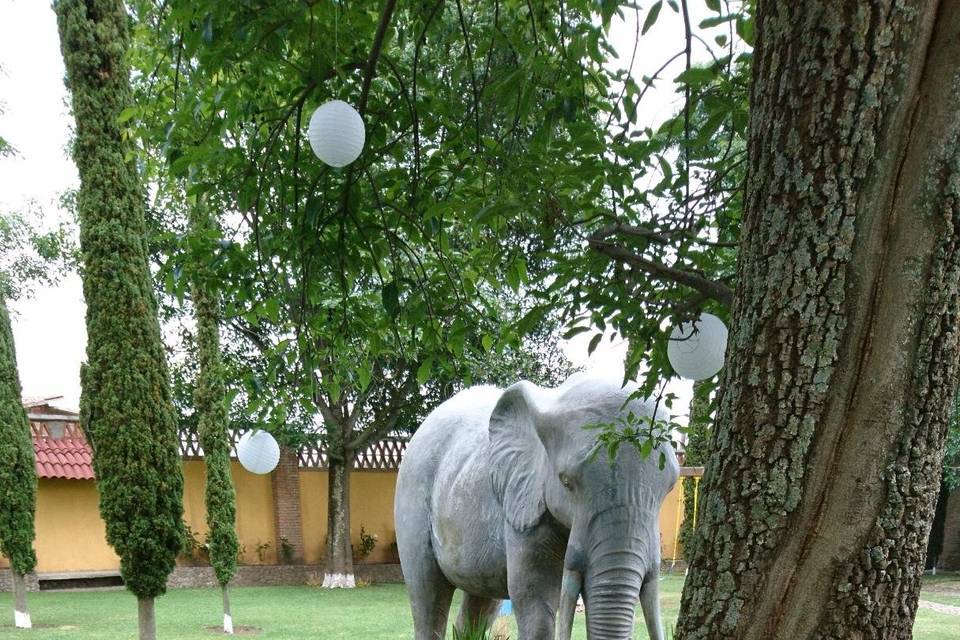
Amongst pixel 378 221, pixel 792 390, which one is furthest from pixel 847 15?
pixel 378 221

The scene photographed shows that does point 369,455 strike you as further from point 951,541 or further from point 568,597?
point 568,597

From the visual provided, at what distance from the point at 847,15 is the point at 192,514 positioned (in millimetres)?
13599

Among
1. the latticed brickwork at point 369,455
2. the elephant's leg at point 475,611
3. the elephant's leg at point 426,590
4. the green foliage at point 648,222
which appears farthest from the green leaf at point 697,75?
the latticed brickwork at point 369,455

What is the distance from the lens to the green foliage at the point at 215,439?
8688mm

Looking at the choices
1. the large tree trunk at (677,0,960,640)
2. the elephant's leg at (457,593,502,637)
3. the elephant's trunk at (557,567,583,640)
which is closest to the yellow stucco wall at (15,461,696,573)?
the elephant's leg at (457,593,502,637)

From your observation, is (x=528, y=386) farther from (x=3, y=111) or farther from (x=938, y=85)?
(x=3, y=111)

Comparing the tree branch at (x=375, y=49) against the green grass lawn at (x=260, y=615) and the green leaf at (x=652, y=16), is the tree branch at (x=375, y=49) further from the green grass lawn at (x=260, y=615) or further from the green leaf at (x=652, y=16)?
the green grass lawn at (x=260, y=615)

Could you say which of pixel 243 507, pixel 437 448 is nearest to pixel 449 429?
pixel 437 448

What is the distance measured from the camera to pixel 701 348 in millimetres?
2107

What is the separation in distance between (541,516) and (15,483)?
8151 millimetres

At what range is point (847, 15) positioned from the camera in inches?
52.4

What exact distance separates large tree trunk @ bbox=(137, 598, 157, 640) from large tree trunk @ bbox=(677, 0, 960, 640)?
17.8 feet

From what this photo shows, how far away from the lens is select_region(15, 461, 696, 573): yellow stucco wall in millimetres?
12766

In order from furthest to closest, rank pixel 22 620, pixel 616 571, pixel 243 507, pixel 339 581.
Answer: pixel 243 507 → pixel 339 581 → pixel 22 620 → pixel 616 571
